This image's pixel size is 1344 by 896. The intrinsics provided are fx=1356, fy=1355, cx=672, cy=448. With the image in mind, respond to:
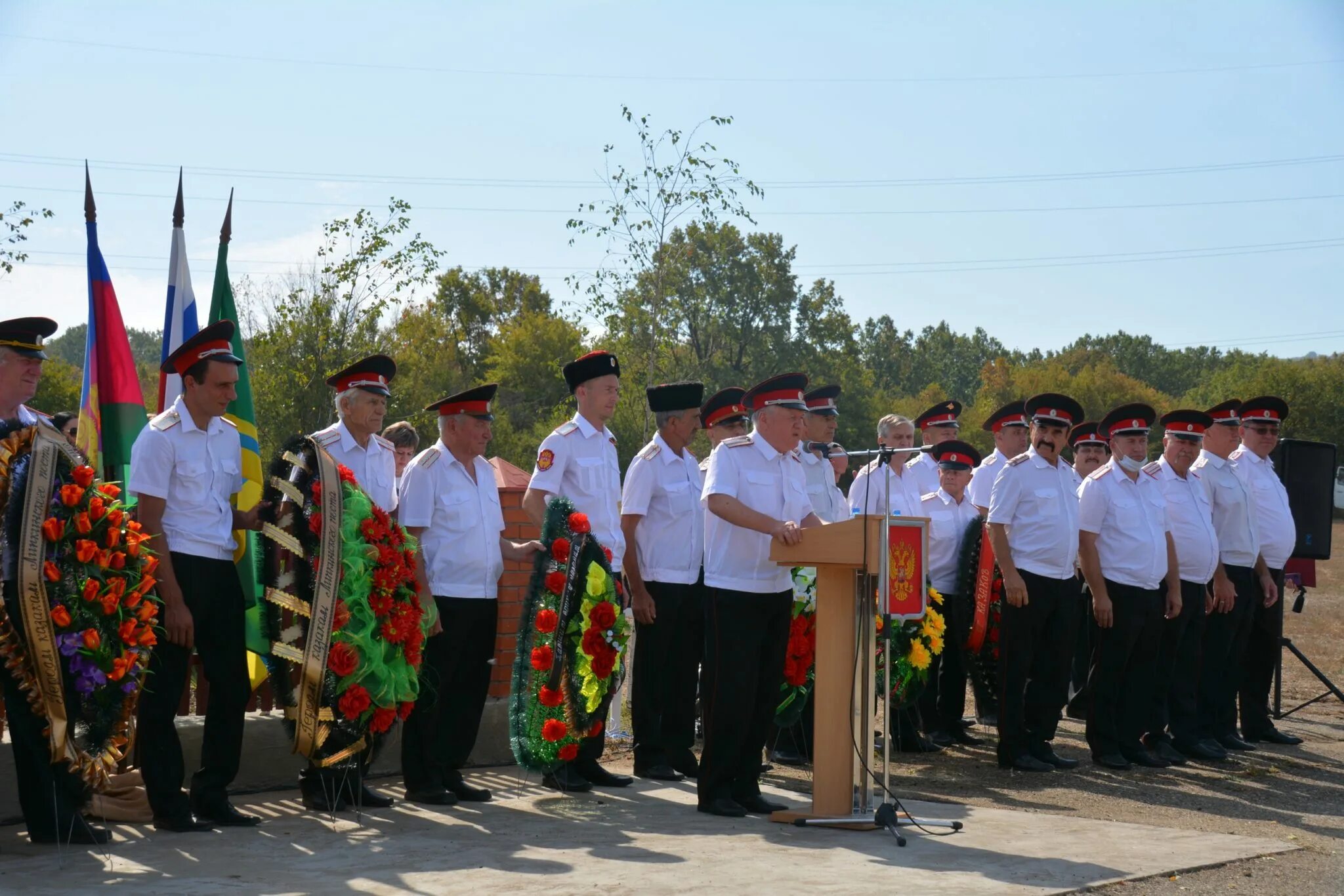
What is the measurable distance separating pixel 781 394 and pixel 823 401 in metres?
2.69

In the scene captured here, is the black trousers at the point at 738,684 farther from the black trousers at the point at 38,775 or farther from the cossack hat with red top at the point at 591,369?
the black trousers at the point at 38,775

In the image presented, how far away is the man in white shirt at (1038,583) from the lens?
27.9 feet

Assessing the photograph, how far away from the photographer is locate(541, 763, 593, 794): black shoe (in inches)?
283

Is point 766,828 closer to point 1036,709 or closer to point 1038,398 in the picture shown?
point 1036,709

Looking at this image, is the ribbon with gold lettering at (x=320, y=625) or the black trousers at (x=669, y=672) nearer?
the ribbon with gold lettering at (x=320, y=625)

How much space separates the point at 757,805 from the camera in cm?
661

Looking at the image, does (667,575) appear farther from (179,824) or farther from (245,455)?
(179,824)

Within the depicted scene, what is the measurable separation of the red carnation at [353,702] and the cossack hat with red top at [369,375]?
1632 millimetres

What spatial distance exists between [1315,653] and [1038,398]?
9108mm

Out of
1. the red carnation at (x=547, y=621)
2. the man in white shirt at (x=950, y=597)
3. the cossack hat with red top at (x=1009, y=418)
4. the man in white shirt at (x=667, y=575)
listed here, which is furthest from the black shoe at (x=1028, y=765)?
the red carnation at (x=547, y=621)

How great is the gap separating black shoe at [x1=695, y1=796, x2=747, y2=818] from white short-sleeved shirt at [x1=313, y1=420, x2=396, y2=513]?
2256 millimetres

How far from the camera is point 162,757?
600cm

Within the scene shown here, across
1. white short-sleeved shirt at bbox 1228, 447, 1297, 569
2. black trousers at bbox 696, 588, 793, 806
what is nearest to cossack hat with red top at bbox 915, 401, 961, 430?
white short-sleeved shirt at bbox 1228, 447, 1297, 569

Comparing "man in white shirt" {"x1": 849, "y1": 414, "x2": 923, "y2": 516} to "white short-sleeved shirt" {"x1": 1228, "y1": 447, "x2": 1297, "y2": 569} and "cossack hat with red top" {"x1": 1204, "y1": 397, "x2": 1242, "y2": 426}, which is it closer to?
"cossack hat with red top" {"x1": 1204, "y1": 397, "x2": 1242, "y2": 426}
